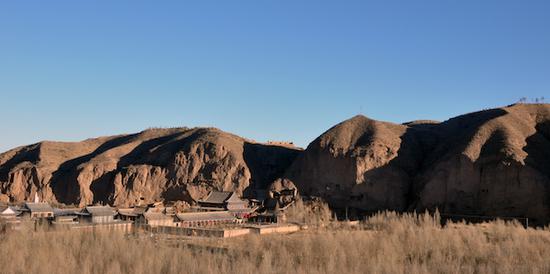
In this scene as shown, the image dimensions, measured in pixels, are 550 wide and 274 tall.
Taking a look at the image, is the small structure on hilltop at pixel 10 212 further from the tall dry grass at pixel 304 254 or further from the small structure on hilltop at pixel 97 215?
the tall dry grass at pixel 304 254

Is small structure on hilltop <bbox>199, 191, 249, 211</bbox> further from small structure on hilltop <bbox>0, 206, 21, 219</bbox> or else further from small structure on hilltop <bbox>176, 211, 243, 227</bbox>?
small structure on hilltop <bbox>0, 206, 21, 219</bbox>

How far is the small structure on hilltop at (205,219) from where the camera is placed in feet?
138

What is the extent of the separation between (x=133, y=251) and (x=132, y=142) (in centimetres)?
6393

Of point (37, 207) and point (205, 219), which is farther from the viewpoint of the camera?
point (37, 207)

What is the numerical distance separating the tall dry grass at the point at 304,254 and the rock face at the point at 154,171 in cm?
3557

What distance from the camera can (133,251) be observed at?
55.5 ft

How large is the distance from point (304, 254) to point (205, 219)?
976 inches

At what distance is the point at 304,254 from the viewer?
20953mm

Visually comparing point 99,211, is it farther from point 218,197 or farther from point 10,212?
point 218,197

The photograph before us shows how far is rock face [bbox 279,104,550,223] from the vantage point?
4488 centimetres

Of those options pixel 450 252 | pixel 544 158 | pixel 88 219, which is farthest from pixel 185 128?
pixel 450 252

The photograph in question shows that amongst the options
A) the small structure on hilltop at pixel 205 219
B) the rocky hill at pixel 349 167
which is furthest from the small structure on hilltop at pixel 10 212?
the rocky hill at pixel 349 167

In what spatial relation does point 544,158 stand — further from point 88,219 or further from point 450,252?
point 88,219

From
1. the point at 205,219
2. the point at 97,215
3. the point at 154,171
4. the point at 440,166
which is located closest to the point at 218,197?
the point at 205,219
